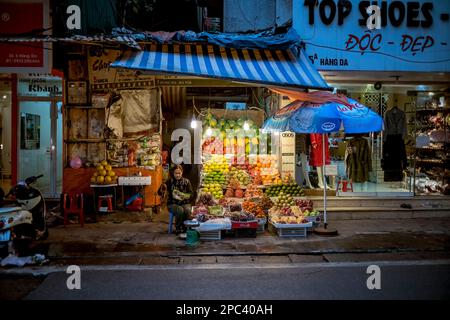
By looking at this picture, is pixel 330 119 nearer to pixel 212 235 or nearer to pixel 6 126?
pixel 212 235

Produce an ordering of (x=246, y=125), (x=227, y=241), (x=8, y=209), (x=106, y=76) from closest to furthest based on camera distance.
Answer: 1. (x=8, y=209)
2. (x=227, y=241)
3. (x=106, y=76)
4. (x=246, y=125)

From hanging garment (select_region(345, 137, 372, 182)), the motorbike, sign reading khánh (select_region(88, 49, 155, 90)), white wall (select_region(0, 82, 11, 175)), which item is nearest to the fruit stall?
hanging garment (select_region(345, 137, 372, 182))

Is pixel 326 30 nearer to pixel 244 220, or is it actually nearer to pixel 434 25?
pixel 434 25

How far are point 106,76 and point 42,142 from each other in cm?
416

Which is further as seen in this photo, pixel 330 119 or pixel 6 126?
pixel 6 126

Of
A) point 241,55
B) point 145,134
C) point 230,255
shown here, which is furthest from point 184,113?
point 230,255

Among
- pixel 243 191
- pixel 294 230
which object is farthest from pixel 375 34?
pixel 294 230

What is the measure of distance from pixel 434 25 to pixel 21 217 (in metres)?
12.5

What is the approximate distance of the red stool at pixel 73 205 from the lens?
11.9 m

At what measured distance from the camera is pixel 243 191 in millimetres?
13078

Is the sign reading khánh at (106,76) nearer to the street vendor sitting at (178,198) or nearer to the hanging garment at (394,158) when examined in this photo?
the street vendor sitting at (178,198)

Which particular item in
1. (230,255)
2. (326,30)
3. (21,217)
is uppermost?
(326,30)

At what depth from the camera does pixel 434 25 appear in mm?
13539

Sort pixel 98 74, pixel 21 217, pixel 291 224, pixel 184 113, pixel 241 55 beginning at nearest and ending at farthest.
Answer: pixel 21 217
pixel 291 224
pixel 241 55
pixel 98 74
pixel 184 113
